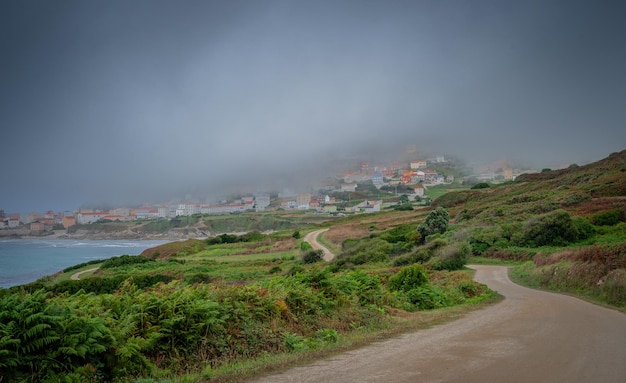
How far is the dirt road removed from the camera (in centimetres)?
716

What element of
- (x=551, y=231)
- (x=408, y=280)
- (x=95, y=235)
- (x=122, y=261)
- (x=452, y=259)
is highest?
(x=408, y=280)

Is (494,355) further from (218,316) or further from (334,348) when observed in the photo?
(218,316)

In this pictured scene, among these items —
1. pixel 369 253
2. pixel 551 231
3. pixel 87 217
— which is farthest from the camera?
pixel 87 217

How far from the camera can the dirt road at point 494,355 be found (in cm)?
716

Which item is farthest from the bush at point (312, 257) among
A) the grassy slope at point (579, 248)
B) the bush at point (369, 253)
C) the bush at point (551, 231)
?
the bush at point (551, 231)

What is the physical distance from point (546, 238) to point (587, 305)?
25712mm

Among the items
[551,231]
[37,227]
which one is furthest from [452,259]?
[37,227]

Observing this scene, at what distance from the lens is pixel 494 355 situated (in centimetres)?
862

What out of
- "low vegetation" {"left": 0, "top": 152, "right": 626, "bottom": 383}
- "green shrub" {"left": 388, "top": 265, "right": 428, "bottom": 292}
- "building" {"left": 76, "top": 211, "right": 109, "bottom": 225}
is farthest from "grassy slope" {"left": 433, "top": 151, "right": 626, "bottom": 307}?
"building" {"left": 76, "top": 211, "right": 109, "bottom": 225}

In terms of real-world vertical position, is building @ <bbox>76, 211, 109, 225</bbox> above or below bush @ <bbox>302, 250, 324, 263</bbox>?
above

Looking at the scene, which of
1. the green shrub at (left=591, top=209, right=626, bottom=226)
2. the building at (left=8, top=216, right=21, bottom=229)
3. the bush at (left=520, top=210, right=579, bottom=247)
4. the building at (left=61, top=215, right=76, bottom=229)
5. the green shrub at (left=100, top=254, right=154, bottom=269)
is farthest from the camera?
the building at (left=61, top=215, right=76, bottom=229)

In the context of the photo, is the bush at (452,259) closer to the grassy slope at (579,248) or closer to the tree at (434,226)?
the grassy slope at (579,248)

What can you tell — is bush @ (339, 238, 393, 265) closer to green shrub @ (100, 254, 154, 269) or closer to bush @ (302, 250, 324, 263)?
bush @ (302, 250, 324, 263)

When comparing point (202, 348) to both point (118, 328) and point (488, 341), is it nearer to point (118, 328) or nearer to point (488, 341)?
point (118, 328)
